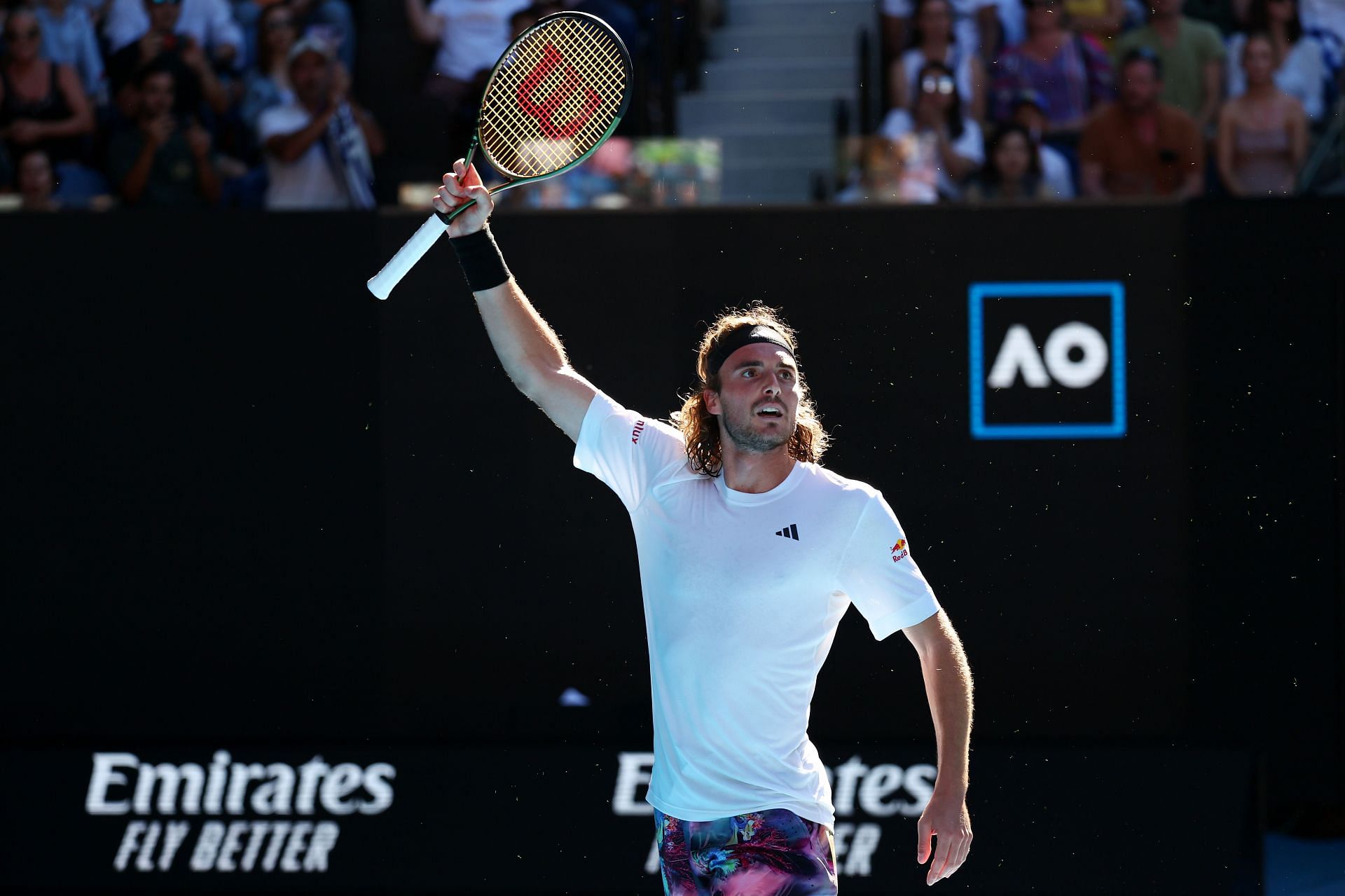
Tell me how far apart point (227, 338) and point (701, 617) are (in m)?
3.76

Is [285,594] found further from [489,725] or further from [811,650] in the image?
[811,650]

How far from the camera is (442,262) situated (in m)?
6.69

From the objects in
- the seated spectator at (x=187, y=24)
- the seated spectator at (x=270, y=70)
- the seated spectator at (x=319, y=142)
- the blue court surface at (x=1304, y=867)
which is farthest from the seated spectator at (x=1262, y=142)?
the seated spectator at (x=187, y=24)

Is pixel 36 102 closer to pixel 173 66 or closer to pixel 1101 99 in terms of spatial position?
pixel 173 66

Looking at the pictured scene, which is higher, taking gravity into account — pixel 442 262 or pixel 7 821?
pixel 442 262

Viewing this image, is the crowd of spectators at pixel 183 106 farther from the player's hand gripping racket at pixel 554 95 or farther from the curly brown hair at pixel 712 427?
the curly brown hair at pixel 712 427

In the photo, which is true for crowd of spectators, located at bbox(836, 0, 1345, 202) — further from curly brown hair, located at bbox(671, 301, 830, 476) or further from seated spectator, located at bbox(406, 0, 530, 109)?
curly brown hair, located at bbox(671, 301, 830, 476)

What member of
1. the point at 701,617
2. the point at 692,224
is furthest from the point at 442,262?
the point at 701,617

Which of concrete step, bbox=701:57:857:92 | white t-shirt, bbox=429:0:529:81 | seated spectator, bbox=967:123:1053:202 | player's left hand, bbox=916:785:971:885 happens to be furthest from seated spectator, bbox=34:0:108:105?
player's left hand, bbox=916:785:971:885

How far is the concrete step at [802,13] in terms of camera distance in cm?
768

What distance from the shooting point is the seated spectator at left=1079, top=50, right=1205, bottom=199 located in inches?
265

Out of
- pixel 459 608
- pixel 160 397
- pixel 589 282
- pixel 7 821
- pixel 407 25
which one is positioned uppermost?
pixel 407 25

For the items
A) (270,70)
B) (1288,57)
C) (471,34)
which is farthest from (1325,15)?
(270,70)

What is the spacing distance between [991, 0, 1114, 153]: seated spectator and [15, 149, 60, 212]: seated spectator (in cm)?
397
